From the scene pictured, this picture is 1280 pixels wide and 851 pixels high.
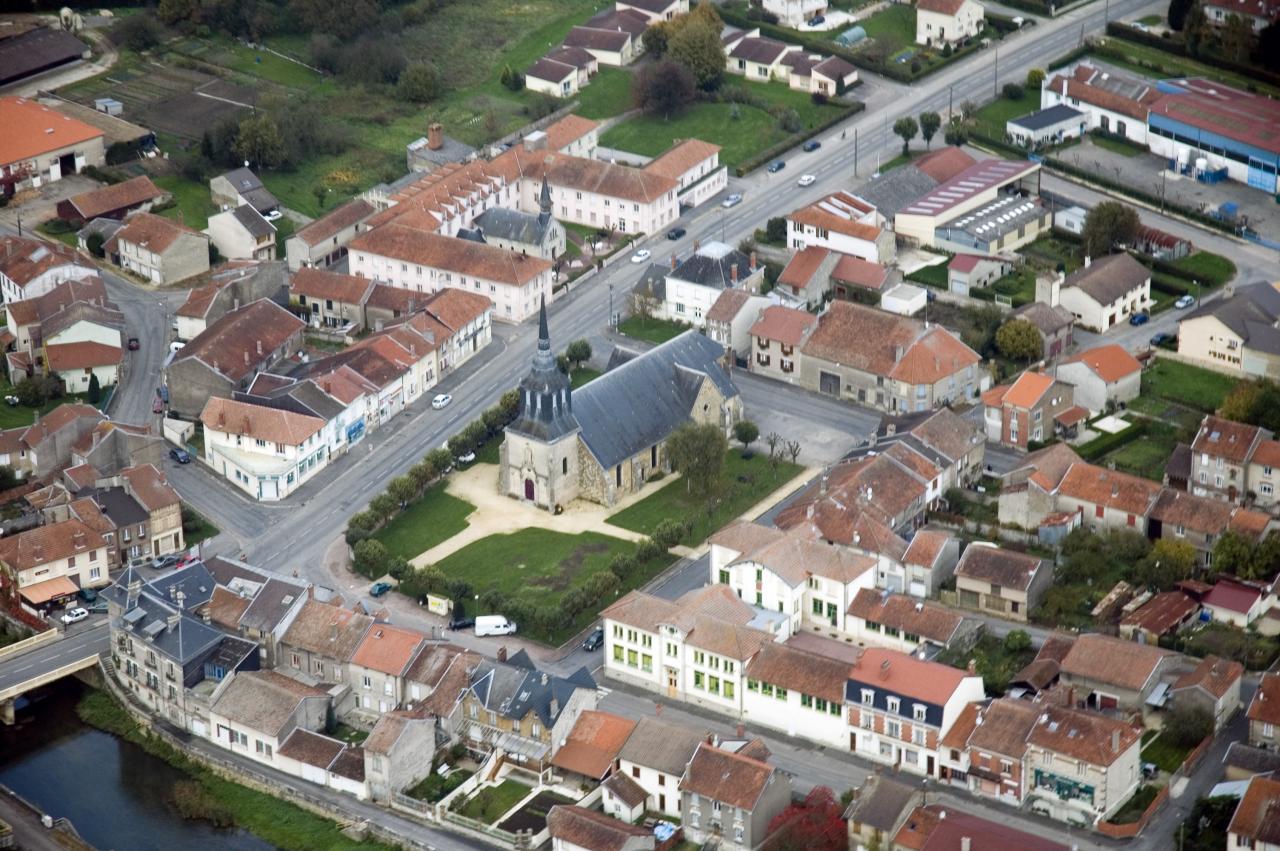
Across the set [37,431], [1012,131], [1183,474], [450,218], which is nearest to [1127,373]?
[1183,474]

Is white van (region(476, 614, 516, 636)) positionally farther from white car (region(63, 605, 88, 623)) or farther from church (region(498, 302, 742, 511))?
white car (region(63, 605, 88, 623))

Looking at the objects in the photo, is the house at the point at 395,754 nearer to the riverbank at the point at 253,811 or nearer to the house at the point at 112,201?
the riverbank at the point at 253,811

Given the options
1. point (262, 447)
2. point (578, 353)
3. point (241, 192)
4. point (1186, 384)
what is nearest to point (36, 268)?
point (241, 192)

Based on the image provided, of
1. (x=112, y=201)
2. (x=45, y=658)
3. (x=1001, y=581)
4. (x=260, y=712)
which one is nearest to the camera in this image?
(x=260, y=712)

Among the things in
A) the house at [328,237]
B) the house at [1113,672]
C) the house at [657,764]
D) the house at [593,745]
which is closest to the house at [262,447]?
the house at [328,237]

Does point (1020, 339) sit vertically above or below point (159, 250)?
below

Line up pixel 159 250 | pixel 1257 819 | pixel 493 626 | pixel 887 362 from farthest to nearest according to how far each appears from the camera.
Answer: pixel 159 250 < pixel 887 362 < pixel 493 626 < pixel 1257 819

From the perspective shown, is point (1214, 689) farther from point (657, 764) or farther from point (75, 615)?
point (75, 615)
